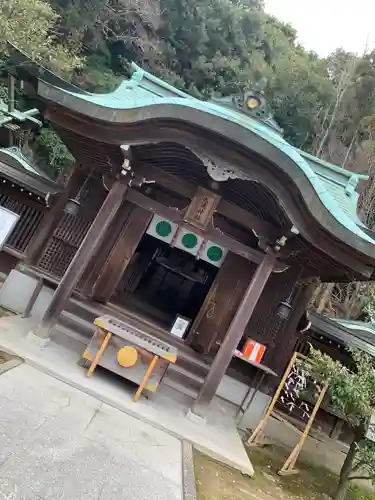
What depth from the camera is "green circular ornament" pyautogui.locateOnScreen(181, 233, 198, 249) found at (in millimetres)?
10219

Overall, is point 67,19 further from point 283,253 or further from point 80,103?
point 283,253

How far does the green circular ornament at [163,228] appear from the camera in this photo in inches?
398

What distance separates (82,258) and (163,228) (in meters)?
3.19

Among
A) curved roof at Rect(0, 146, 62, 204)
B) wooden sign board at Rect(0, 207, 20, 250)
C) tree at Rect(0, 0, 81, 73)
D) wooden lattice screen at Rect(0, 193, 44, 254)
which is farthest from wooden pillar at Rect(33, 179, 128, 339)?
tree at Rect(0, 0, 81, 73)

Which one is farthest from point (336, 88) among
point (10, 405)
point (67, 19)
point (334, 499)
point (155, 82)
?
point (10, 405)

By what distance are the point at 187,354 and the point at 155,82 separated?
20.6 feet

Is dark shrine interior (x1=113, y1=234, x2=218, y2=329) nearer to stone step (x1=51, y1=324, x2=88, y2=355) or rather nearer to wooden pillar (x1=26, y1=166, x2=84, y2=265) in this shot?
wooden pillar (x1=26, y1=166, x2=84, y2=265)

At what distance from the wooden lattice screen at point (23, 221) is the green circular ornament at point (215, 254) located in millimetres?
3611

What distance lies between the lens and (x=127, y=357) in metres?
6.71

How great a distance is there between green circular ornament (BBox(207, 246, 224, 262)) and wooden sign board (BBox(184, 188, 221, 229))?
2875 millimetres

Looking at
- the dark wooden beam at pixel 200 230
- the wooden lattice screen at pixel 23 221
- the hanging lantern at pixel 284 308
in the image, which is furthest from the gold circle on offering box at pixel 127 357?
the wooden lattice screen at pixel 23 221

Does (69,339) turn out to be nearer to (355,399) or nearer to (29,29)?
(355,399)

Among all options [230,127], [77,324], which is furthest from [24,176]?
[230,127]

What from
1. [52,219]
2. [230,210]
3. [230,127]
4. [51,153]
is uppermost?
[51,153]
